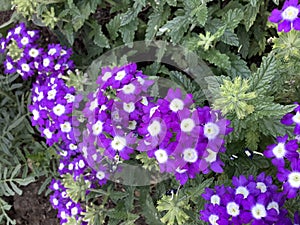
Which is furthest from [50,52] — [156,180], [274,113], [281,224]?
[281,224]

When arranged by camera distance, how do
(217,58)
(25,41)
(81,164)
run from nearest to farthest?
1. (217,58)
2. (81,164)
3. (25,41)

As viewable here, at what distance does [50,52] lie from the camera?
261 centimetres

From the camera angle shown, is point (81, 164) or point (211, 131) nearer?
point (211, 131)

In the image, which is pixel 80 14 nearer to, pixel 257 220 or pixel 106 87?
pixel 106 87

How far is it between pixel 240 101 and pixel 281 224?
426mm

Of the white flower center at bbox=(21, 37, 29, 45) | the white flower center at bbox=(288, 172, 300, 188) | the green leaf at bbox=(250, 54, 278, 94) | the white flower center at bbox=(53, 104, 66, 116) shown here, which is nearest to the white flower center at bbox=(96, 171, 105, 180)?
the white flower center at bbox=(53, 104, 66, 116)

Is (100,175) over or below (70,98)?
below

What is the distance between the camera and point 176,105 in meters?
1.82

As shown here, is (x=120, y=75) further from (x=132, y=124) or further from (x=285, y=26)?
(x=285, y=26)

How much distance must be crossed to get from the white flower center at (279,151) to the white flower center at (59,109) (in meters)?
1.00

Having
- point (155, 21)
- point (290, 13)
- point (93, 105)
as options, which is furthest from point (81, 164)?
point (290, 13)

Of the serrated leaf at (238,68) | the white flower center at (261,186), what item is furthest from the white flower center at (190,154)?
the serrated leaf at (238,68)

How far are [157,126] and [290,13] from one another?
0.62m

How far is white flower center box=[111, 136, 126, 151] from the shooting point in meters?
1.93
